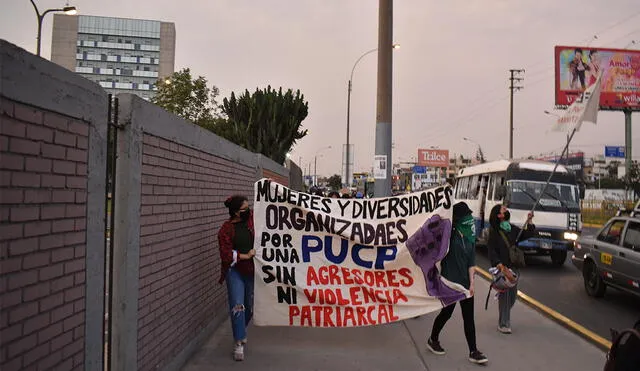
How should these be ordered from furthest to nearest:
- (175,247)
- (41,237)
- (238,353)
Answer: (238,353) → (175,247) → (41,237)

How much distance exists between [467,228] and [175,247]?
3.15 meters

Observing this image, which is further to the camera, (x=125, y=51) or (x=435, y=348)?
(x=125, y=51)

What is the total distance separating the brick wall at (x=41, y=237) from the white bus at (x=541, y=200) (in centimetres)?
1192

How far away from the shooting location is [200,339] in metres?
5.30

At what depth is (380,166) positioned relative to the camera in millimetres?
8828

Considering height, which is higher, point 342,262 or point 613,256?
point 342,262

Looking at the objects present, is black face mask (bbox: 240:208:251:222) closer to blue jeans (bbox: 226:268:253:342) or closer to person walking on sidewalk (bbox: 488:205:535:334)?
blue jeans (bbox: 226:268:253:342)

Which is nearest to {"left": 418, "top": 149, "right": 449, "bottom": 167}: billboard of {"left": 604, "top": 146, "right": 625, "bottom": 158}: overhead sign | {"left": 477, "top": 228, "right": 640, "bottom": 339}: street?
{"left": 604, "top": 146, "right": 625, "bottom": 158}: overhead sign

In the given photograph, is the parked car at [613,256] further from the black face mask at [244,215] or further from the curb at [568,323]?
the black face mask at [244,215]

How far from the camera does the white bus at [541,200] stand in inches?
499

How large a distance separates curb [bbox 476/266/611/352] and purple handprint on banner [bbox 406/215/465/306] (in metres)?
2.41

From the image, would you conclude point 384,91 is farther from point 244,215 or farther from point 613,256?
point 613,256

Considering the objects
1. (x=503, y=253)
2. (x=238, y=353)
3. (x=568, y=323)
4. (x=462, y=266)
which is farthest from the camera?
(x=568, y=323)

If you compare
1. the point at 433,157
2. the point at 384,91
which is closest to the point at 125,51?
the point at 433,157
